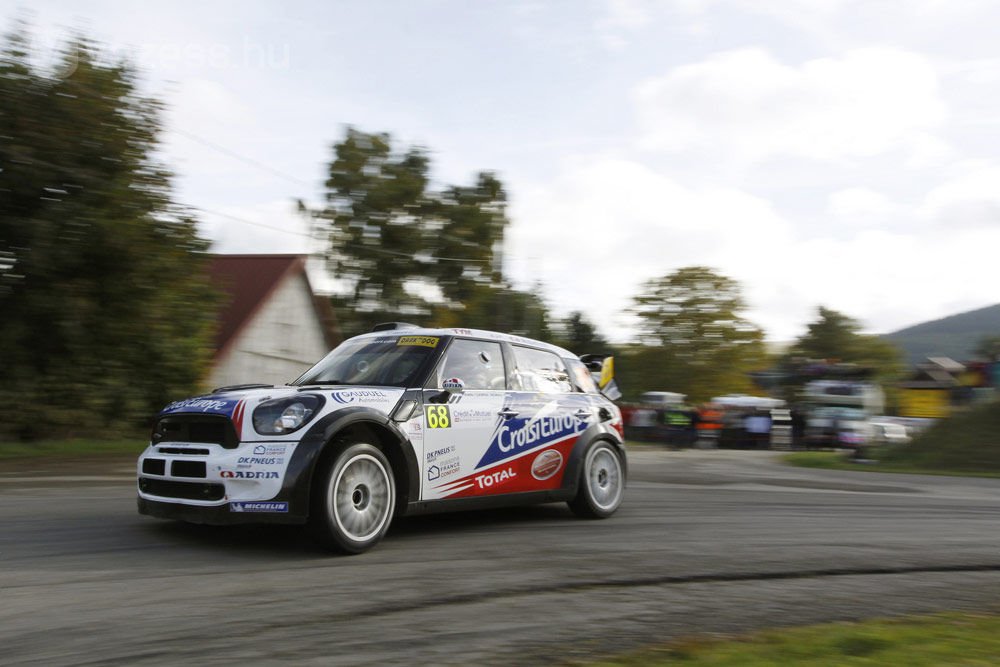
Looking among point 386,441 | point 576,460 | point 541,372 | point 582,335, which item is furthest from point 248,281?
point 582,335

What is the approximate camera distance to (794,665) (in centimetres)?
421

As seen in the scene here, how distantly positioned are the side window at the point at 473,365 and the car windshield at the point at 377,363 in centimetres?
18

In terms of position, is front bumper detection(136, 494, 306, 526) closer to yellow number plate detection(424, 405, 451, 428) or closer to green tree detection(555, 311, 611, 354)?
yellow number plate detection(424, 405, 451, 428)

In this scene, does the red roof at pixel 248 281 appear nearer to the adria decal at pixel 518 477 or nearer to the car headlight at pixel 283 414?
the adria decal at pixel 518 477

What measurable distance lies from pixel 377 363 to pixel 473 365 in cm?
85

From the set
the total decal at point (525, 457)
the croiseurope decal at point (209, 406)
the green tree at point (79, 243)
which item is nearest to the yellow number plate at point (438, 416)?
the total decal at point (525, 457)

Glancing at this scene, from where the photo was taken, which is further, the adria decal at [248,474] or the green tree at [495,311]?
the green tree at [495,311]

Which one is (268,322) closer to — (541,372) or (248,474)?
(541,372)

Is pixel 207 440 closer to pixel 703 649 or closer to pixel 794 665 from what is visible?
pixel 703 649

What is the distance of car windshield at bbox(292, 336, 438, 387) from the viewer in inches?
286

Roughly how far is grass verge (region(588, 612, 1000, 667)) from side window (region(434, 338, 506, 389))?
Result: 3.40 meters

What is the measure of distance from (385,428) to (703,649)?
2998mm

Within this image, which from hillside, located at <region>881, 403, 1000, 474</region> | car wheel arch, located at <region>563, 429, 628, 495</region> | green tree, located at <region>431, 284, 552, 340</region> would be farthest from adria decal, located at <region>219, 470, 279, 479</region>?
green tree, located at <region>431, 284, 552, 340</region>

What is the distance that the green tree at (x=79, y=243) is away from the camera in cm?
1587
